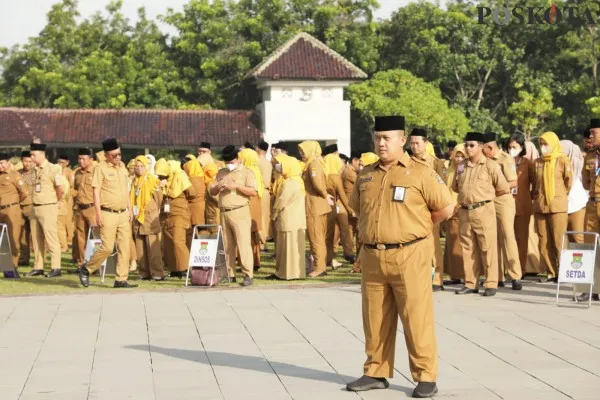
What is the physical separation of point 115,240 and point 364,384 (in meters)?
8.18

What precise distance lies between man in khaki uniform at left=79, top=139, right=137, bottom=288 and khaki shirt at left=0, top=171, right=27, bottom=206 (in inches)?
130

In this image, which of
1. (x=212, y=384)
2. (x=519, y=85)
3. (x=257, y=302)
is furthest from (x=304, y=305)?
(x=519, y=85)

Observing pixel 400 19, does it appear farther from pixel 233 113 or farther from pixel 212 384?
pixel 212 384

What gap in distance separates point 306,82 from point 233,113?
3.96m

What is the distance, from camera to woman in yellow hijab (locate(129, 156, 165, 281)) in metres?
17.4

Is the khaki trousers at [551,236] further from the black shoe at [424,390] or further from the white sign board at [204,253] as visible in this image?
the black shoe at [424,390]

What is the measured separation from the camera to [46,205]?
17.8 m

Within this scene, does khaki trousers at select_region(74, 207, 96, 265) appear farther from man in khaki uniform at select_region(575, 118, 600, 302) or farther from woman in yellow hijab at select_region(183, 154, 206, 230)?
man in khaki uniform at select_region(575, 118, 600, 302)

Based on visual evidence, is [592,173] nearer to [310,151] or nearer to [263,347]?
[263,347]

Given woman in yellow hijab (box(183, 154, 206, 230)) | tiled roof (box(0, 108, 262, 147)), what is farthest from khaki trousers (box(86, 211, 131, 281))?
tiled roof (box(0, 108, 262, 147))

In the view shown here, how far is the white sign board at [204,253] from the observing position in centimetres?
1613

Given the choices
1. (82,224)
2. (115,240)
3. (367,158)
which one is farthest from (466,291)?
(82,224)

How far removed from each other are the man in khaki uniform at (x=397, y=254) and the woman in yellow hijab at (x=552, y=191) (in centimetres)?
734

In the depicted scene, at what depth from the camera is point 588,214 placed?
1399cm
